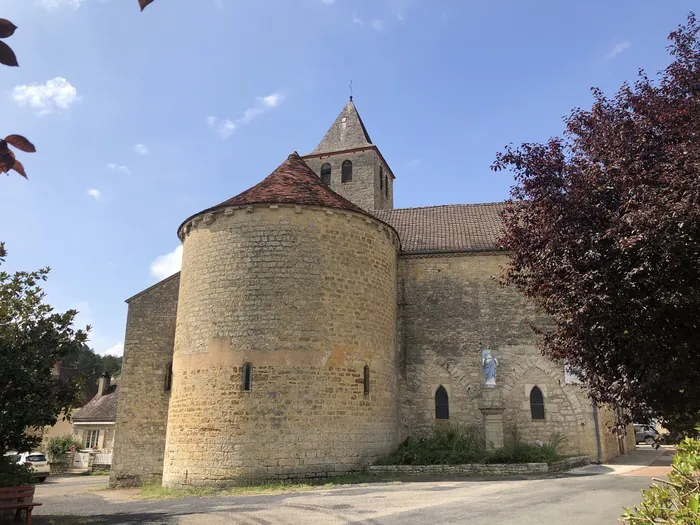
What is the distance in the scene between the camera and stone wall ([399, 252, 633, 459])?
54.3ft

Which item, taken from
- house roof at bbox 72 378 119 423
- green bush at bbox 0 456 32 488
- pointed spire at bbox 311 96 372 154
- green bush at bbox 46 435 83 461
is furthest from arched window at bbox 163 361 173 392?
pointed spire at bbox 311 96 372 154

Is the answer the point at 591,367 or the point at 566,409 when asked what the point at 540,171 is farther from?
the point at 566,409

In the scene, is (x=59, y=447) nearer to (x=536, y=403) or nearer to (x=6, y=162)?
(x=536, y=403)

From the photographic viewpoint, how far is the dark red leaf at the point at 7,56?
181 centimetres

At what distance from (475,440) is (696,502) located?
13.2 meters

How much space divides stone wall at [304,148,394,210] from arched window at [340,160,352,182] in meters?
0.15

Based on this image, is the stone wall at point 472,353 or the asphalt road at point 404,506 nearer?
the asphalt road at point 404,506

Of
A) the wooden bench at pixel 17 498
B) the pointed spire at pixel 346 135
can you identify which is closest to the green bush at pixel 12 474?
the wooden bench at pixel 17 498

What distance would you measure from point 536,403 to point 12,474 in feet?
45.2

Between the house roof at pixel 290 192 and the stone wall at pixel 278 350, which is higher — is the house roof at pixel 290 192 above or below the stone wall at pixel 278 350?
above

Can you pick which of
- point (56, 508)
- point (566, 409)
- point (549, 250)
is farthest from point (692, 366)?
point (56, 508)

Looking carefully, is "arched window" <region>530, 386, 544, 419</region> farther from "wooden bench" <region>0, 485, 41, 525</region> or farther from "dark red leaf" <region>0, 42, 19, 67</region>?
"dark red leaf" <region>0, 42, 19, 67</region>

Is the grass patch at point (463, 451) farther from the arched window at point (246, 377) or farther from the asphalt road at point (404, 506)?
the arched window at point (246, 377)

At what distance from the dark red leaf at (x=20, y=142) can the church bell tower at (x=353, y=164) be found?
2585cm
